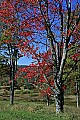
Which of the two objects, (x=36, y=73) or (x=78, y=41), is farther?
(x=36, y=73)

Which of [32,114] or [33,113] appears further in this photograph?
[33,113]

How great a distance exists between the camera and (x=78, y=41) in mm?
18844

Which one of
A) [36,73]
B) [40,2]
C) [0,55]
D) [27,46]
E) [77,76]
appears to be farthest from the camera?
[0,55]

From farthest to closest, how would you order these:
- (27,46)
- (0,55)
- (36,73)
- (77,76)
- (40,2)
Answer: (0,55) → (77,76) → (36,73) → (27,46) → (40,2)

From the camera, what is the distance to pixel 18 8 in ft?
59.8

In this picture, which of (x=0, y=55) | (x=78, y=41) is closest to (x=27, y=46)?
(x=78, y=41)

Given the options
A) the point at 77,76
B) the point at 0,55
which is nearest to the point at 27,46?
the point at 77,76

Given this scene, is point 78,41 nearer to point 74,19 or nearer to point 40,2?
point 74,19

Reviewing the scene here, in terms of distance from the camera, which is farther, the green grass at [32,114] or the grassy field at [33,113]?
the grassy field at [33,113]

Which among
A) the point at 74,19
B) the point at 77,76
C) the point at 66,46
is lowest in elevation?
the point at 77,76

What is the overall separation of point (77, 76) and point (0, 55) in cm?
1162

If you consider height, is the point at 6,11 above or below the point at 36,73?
above

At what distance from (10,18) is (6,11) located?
53 centimetres

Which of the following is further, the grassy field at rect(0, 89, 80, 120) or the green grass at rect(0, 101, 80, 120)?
the grassy field at rect(0, 89, 80, 120)
